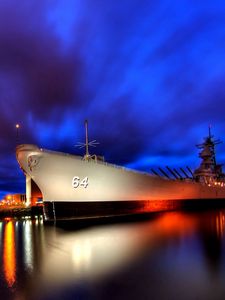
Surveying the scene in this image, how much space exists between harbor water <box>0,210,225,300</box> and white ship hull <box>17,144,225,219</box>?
5.85 meters

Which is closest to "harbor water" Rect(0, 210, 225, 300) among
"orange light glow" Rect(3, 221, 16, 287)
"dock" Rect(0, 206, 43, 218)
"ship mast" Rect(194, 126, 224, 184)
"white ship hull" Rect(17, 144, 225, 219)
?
"orange light glow" Rect(3, 221, 16, 287)

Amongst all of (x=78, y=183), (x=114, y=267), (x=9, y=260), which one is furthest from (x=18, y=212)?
(x=114, y=267)

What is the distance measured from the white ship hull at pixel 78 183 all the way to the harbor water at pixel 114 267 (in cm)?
585

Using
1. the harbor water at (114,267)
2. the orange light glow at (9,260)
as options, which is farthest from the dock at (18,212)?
the orange light glow at (9,260)

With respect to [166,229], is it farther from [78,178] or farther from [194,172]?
[194,172]

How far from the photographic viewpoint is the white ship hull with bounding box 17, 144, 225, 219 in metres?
20.2

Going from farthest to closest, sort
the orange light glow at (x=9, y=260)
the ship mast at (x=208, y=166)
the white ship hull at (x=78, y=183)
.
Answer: the ship mast at (x=208, y=166), the white ship hull at (x=78, y=183), the orange light glow at (x=9, y=260)

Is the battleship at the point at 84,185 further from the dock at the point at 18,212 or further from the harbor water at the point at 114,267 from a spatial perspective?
the dock at the point at 18,212

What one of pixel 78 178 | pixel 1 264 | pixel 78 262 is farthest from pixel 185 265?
pixel 78 178

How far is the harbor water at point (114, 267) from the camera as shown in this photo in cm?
671

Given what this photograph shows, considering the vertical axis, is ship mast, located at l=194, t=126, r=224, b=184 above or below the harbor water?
above

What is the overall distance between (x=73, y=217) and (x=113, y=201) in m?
3.77

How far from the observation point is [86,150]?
24.4 metres

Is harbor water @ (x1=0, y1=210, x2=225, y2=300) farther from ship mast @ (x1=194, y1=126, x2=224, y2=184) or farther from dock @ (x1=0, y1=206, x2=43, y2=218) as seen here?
ship mast @ (x1=194, y1=126, x2=224, y2=184)
